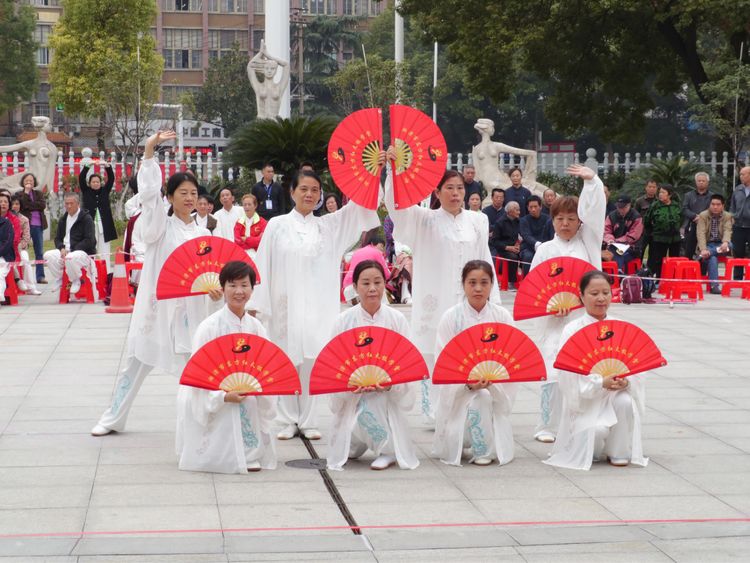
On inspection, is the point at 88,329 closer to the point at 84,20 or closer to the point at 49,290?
the point at 49,290

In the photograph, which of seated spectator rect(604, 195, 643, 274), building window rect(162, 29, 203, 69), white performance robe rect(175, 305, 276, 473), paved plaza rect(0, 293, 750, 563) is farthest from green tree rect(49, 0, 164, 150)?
white performance robe rect(175, 305, 276, 473)

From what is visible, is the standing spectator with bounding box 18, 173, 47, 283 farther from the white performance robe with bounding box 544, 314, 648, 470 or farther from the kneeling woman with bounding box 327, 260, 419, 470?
the white performance robe with bounding box 544, 314, 648, 470

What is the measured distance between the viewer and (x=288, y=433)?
25.3ft

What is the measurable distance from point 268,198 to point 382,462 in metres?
9.98

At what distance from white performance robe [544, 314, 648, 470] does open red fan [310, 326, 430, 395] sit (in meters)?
0.89

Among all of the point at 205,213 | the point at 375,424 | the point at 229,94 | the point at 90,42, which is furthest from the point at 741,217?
the point at 229,94

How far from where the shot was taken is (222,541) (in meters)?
5.31

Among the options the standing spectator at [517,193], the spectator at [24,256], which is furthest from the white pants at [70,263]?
the standing spectator at [517,193]

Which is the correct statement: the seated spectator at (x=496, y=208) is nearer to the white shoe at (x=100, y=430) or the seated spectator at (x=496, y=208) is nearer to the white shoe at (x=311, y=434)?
the white shoe at (x=311, y=434)

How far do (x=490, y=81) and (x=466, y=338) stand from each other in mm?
19504

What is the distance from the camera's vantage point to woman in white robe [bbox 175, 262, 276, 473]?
664 centimetres

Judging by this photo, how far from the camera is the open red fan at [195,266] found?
7.48 m

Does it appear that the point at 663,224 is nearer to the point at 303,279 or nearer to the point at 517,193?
the point at 517,193

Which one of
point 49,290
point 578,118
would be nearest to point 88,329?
point 49,290
